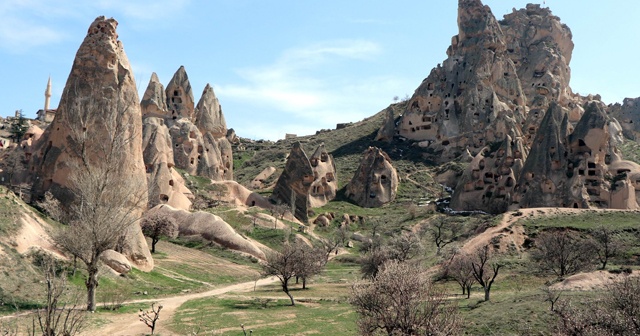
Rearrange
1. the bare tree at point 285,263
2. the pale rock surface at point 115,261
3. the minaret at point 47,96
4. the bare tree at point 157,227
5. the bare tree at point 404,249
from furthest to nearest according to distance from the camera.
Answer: the minaret at point 47,96
the bare tree at point 157,227
the bare tree at point 404,249
the bare tree at point 285,263
the pale rock surface at point 115,261

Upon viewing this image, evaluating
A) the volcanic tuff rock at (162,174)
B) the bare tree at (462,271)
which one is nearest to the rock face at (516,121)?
the bare tree at (462,271)

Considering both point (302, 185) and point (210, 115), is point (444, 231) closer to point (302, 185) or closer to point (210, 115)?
point (302, 185)

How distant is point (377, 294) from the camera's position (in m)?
25.2

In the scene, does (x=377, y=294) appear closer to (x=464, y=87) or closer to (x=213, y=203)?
(x=213, y=203)

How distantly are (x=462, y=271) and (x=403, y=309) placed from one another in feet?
79.2

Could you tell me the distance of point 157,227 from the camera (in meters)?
61.0

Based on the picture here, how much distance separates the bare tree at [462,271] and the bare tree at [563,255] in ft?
23.1

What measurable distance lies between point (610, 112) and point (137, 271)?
453ft

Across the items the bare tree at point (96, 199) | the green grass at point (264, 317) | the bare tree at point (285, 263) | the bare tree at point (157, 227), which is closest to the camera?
the green grass at point (264, 317)

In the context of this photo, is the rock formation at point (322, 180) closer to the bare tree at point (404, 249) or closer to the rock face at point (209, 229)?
the rock face at point (209, 229)

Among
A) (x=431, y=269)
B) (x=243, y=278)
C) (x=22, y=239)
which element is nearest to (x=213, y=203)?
(x=243, y=278)

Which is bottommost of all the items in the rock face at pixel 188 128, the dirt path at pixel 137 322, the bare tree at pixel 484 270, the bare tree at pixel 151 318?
the dirt path at pixel 137 322

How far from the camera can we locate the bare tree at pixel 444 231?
77256mm

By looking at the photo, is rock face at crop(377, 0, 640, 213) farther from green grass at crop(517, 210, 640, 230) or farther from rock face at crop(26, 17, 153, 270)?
rock face at crop(26, 17, 153, 270)
